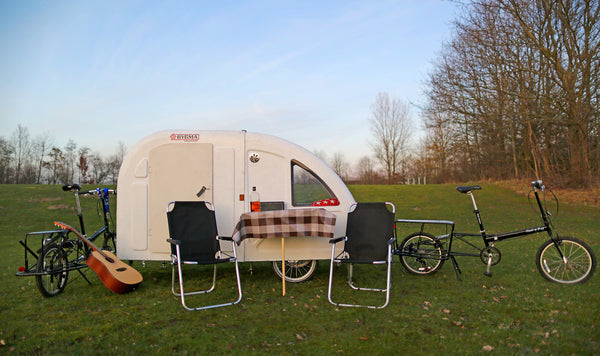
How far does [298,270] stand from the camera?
619 cm

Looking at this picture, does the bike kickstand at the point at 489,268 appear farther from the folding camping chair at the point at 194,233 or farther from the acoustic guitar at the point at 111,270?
the acoustic guitar at the point at 111,270

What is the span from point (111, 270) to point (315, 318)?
8.58 feet

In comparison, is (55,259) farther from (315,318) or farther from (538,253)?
(538,253)

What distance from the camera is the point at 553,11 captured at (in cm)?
1683

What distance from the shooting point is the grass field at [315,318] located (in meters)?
3.62

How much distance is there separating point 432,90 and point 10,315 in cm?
1809

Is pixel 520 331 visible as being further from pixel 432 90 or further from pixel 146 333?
pixel 432 90

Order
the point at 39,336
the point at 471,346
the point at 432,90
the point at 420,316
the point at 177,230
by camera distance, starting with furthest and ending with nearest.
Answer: the point at 432,90 → the point at 177,230 → the point at 420,316 → the point at 39,336 → the point at 471,346

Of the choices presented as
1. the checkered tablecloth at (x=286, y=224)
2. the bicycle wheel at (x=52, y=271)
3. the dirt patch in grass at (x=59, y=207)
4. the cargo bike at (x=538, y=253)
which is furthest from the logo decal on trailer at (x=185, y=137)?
the dirt patch in grass at (x=59, y=207)

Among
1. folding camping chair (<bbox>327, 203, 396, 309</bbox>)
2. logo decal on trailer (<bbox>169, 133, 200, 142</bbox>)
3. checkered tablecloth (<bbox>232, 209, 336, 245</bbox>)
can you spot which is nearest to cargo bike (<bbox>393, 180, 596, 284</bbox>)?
folding camping chair (<bbox>327, 203, 396, 309</bbox>)

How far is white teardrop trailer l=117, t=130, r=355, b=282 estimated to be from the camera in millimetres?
5797

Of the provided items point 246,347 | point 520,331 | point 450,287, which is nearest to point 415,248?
point 450,287

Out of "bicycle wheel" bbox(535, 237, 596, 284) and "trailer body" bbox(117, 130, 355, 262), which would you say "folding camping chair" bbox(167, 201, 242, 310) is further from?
"bicycle wheel" bbox(535, 237, 596, 284)

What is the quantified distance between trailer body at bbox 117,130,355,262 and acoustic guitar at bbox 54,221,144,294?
37cm
